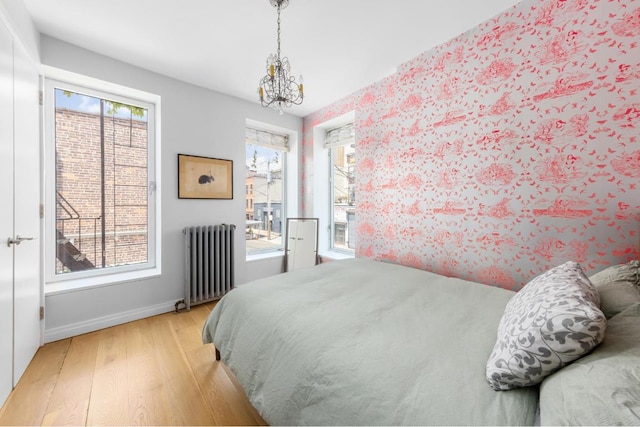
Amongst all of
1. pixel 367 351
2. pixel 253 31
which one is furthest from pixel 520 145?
pixel 253 31

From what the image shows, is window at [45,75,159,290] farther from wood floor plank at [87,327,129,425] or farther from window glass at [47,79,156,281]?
wood floor plank at [87,327,129,425]

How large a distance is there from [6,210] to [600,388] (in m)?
2.70

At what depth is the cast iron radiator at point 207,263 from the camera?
2.76m

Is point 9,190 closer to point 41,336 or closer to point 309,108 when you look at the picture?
point 41,336

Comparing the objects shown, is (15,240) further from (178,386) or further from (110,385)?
(178,386)

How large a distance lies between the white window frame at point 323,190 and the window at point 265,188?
1.86ft

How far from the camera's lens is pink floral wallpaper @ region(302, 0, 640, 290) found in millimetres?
1434

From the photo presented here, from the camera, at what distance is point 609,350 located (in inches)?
26.4

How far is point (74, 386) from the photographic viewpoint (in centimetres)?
159

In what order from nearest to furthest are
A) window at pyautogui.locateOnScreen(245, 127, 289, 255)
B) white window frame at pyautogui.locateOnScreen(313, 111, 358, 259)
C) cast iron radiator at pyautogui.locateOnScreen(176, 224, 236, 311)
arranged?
1. cast iron radiator at pyautogui.locateOnScreen(176, 224, 236, 311)
2. window at pyautogui.locateOnScreen(245, 127, 289, 255)
3. white window frame at pyautogui.locateOnScreen(313, 111, 358, 259)

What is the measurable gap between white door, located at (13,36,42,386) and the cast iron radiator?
3.57 ft

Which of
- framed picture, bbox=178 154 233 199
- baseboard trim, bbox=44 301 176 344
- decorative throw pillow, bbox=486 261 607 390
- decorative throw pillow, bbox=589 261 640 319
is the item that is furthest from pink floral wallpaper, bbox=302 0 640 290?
baseboard trim, bbox=44 301 176 344

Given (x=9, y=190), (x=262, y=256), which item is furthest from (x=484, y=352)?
(x=262, y=256)

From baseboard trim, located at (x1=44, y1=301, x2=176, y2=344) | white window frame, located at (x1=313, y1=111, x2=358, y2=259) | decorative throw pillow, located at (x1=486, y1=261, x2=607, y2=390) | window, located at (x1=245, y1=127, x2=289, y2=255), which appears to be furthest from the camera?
white window frame, located at (x1=313, y1=111, x2=358, y2=259)
